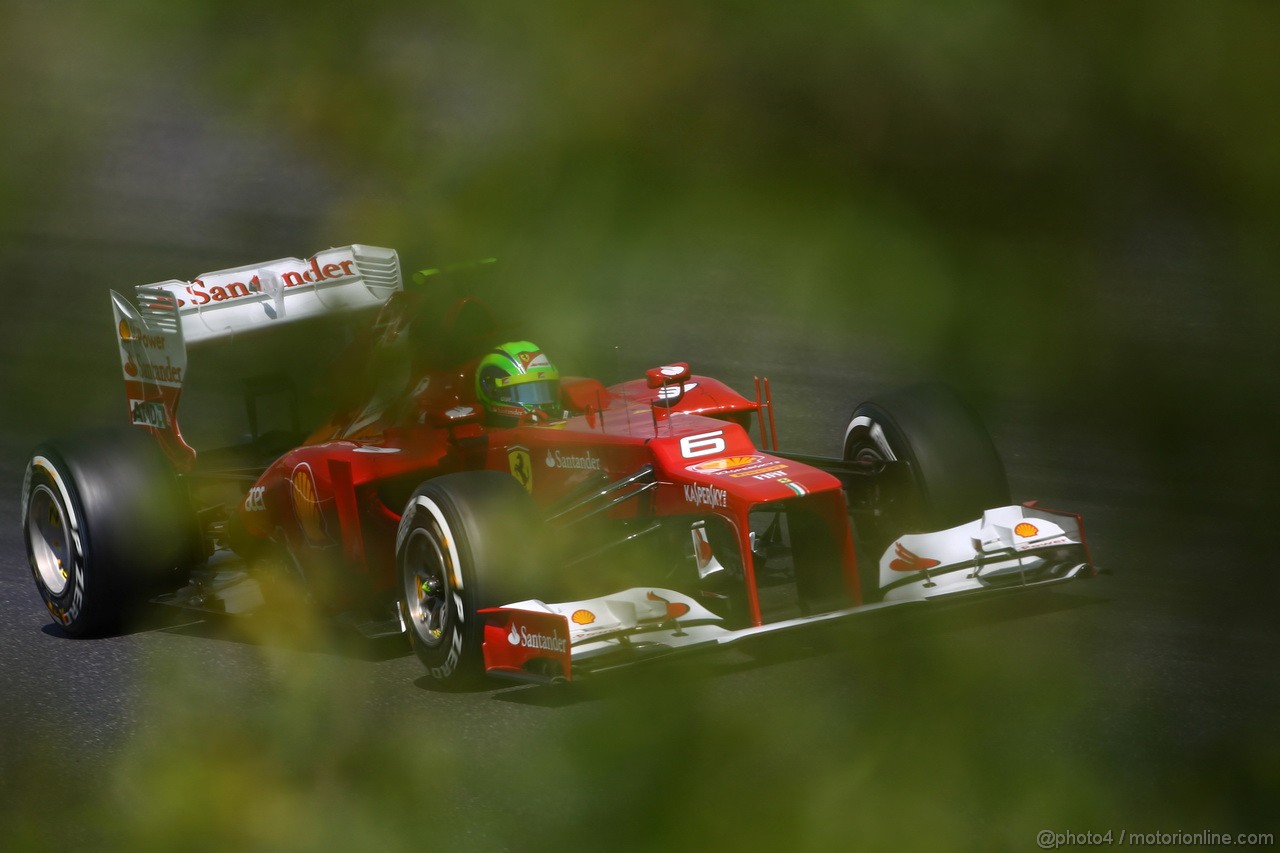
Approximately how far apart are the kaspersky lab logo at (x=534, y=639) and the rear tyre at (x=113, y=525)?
1.64 meters

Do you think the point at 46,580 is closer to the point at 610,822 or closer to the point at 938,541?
the point at 938,541

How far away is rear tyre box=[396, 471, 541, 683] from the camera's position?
4.98 metres

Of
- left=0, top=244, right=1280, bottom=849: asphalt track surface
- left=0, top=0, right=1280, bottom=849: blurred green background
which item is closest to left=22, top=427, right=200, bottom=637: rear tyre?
left=0, top=244, right=1280, bottom=849: asphalt track surface

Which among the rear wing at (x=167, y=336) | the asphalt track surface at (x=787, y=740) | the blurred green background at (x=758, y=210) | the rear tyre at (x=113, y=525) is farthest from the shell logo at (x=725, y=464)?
the blurred green background at (x=758, y=210)

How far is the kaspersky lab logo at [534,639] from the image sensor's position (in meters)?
4.77

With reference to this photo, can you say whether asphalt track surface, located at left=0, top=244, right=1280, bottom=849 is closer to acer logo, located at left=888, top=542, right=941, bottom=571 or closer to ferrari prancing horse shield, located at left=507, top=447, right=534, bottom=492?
acer logo, located at left=888, top=542, right=941, bottom=571

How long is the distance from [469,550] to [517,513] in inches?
7.6

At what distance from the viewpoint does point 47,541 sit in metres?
6.52

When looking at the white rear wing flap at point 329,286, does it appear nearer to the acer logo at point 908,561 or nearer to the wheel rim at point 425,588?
the wheel rim at point 425,588

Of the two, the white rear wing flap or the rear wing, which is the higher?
the white rear wing flap

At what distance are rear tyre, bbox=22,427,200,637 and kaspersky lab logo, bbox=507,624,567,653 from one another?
1639mm

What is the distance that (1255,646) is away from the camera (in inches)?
39.9

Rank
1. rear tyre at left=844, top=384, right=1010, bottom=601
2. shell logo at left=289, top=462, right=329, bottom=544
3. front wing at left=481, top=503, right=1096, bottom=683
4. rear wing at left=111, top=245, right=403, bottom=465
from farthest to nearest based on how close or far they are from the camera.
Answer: shell logo at left=289, top=462, right=329, bottom=544 → rear tyre at left=844, top=384, right=1010, bottom=601 → rear wing at left=111, top=245, right=403, bottom=465 → front wing at left=481, top=503, right=1096, bottom=683

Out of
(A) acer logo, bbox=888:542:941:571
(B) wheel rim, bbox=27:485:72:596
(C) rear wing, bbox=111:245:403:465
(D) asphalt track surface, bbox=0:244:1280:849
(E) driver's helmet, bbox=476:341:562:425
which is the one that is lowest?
(A) acer logo, bbox=888:542:941:571
